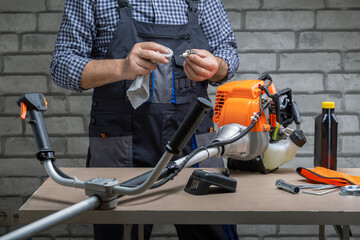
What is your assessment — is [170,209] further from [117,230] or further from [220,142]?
[117,230]

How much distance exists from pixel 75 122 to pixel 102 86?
75cm

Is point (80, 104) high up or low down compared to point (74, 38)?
down

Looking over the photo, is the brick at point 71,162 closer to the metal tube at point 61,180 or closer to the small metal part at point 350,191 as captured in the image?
the metal tube at point 61,180

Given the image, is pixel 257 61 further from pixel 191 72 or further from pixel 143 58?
pixel 143 58

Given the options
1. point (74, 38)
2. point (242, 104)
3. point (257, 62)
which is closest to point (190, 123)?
point (242, 104)

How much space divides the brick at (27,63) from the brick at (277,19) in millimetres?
1014

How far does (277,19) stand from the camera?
2.16m

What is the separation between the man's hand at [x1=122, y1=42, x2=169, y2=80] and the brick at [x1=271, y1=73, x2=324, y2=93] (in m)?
1.08

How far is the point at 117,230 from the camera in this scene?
137cm

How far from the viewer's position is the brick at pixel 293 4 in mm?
2156

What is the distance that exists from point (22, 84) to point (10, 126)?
0.72 ft

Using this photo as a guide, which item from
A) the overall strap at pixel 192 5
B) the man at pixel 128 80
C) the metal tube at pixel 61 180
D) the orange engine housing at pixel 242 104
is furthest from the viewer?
the overall strap at pixel 192 5

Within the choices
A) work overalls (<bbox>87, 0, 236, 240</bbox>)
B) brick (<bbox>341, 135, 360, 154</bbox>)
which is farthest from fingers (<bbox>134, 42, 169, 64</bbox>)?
brick (<bbox>341, 135, 360, 154</bbox>)

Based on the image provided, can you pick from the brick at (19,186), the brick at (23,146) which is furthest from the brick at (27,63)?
the brick at (19,186)
